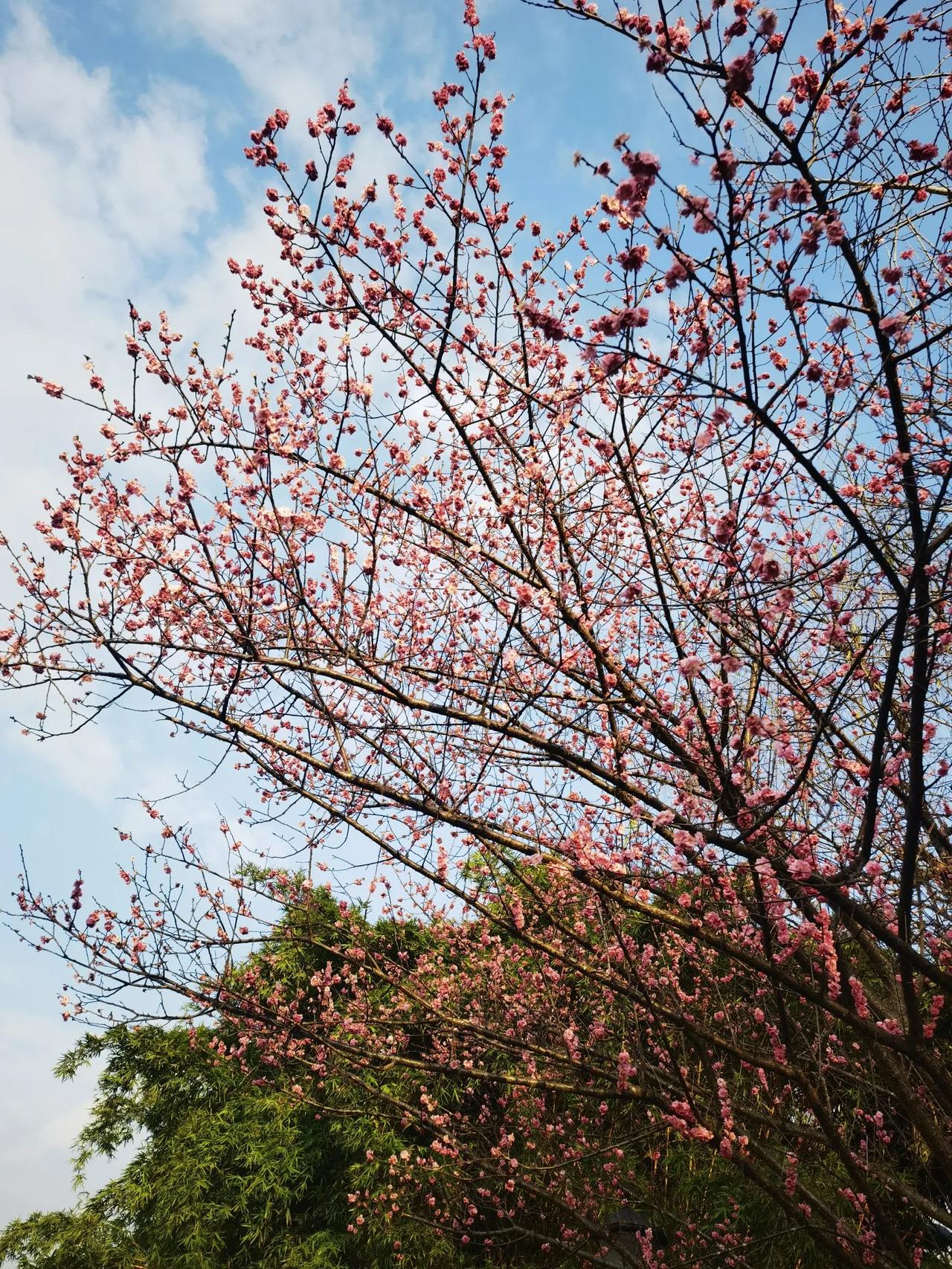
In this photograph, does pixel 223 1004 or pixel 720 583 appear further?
pixel 223 1004

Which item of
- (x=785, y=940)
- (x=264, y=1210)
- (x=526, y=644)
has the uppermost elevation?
(x=526, y=644)

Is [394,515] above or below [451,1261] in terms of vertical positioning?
above

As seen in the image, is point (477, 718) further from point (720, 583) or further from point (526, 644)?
point (720, 583)

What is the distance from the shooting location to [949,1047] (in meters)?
5.84

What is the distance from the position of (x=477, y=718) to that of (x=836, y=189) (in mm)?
3097

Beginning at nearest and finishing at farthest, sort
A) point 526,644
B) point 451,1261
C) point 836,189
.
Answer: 1. point 836,189
2. point 526,644
3. point 451,1261

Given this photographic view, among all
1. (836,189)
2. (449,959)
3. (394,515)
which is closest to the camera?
(836,189)

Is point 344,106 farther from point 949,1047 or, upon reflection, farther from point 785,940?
point 949,1047

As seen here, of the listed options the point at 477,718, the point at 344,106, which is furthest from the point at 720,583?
the point at 344,106

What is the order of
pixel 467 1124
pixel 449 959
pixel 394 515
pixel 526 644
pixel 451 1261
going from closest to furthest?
pixel 526 644 < pixel 394 515 < pixel 467 1124 < pixel 451 1261 < pixel 449 959

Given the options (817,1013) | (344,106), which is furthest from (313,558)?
(817,1013)

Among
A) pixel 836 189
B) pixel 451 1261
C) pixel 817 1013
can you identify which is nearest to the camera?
pixel 836 189

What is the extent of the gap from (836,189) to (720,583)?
193 cm

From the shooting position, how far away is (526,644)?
501 centimetres
